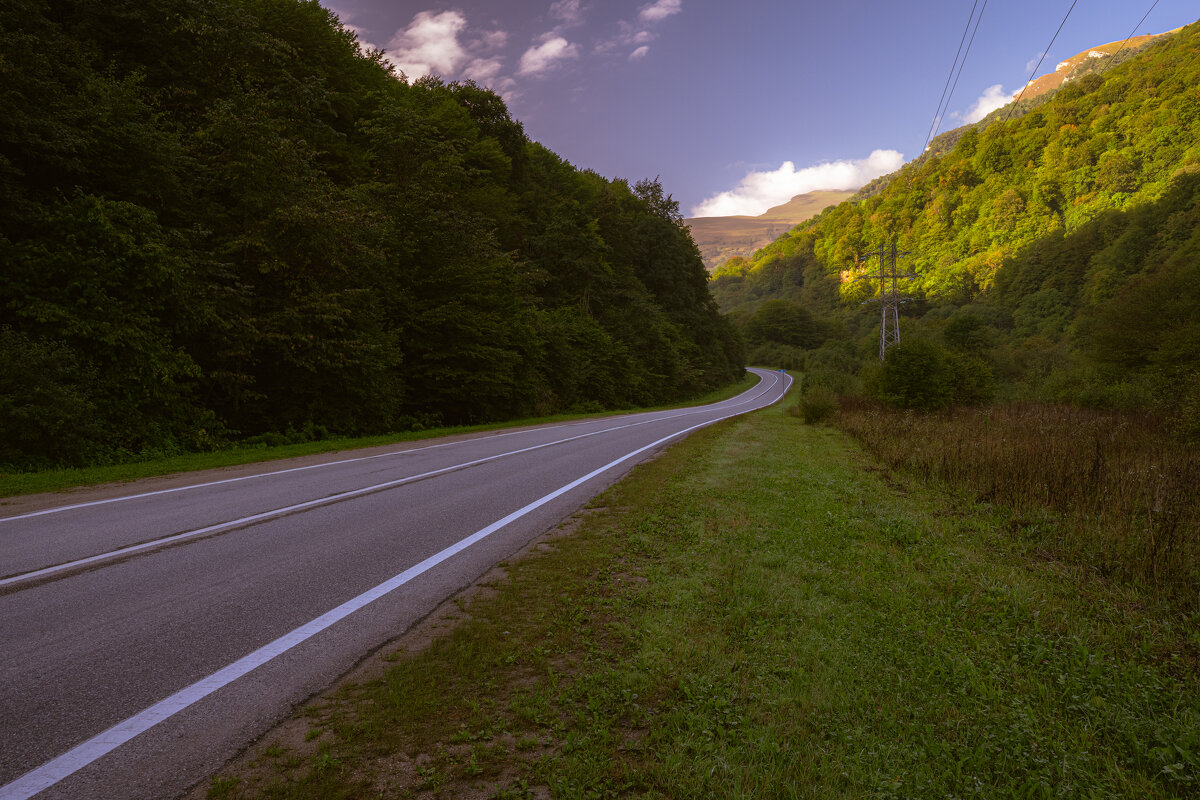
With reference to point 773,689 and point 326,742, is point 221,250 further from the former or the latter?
point 773,689

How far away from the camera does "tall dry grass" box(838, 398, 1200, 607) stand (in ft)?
18.1

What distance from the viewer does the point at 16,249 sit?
11188mm

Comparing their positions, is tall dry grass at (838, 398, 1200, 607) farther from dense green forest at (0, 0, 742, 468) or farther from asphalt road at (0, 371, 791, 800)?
dense green forest at (0, 0, 742, 468)

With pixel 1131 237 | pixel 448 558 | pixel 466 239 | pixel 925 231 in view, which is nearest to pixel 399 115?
pixel 466 239

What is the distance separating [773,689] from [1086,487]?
7.74 m

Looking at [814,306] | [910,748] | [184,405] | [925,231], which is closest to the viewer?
[910,748]

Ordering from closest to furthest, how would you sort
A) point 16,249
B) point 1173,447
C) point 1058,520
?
1. point 1058,520
2. point 16,249
3. point 1173,447

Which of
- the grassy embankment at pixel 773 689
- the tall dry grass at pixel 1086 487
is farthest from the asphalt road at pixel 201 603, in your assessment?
the tall dry grass at pixel 1086 487

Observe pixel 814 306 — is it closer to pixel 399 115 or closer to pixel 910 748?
pixel 399 115

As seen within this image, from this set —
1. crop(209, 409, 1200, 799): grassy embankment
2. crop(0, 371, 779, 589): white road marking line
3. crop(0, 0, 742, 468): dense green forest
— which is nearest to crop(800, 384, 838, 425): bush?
Result: crop(0, 0, 742, 468): dense green forest

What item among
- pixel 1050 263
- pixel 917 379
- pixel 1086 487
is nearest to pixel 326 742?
pixel 1086 487

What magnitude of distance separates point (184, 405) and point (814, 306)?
5466 inches

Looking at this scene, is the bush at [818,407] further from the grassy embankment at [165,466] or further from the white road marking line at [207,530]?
the white road marking line at [207,530]

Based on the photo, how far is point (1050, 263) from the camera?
69.7 metres
